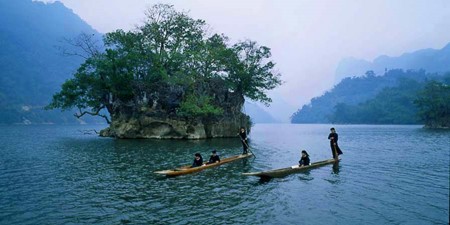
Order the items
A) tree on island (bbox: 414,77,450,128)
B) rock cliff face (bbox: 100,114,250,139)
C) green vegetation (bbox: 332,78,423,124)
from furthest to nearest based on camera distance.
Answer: green vegetation (bbox: 332,78,423,124) < tree on island (bbox: 414,77,450,128) < rock cliff face (bbox: 100,114,250,139)

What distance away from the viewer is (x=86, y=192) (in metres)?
16.6

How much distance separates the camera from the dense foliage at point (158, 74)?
5709 cm

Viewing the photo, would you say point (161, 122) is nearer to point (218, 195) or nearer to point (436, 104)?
point (218, 195)

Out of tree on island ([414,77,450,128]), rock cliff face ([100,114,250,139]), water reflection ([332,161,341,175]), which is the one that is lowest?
water reflection ([332,161,341,175])

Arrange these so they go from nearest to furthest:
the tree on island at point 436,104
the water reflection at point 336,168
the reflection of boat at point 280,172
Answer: the reflection of boat at point 280,172 → the water reflection at point 336,168 → the tree on island at point 436,104

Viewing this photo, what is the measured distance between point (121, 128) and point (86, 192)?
4322 centimetres

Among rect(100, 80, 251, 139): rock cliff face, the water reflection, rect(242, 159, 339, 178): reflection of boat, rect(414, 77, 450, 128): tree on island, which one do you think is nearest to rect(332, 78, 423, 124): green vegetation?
rect(414, 77, 450, 128): tree on island

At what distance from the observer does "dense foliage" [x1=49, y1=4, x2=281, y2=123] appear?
57094 millimetres

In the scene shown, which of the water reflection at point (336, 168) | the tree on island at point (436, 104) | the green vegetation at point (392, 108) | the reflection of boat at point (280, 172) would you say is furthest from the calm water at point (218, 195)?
the green vegetation at point (392, 108)

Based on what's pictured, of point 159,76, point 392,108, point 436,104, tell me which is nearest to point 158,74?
point 159,76

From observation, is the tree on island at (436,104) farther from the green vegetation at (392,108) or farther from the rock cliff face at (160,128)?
the rock cliff face at (160,128)

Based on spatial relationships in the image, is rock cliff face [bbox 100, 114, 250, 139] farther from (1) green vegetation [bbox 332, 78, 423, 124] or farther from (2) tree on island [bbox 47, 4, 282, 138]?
(1) green vegetation [bbox 332, 78, 423, 124]

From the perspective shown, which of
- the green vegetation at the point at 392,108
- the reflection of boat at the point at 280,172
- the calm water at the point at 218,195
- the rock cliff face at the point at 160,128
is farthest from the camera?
the green vegetation at the point at 392,108

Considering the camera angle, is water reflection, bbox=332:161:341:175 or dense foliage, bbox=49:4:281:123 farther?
dense foliage, bbox=49:4:281:123
